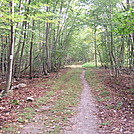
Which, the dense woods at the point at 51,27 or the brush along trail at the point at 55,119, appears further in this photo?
the dense woods at the point at 51,27

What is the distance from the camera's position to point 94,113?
598 centimetres

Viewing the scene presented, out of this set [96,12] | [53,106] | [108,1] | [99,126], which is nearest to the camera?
[99,126]

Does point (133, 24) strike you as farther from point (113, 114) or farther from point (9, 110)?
point (9, 110)

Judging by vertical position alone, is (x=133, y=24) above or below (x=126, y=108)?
above

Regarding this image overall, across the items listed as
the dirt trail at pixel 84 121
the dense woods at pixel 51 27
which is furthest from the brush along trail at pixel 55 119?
the dense woods at pixel 51 27

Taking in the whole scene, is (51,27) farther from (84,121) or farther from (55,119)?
(84,121)

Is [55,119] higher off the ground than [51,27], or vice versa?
[51,27]

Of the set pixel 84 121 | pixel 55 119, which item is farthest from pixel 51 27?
pixel 84 121

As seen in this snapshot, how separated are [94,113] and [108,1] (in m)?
10.3

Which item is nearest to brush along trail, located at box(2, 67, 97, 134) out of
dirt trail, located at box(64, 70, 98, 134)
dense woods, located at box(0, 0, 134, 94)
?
dirt trail, located at box(64, 70, 98, 134)

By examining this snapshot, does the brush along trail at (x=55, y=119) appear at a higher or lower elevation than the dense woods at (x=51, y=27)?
lower

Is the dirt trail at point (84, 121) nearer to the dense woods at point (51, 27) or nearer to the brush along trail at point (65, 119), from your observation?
the brush along trail at point (65, 119)

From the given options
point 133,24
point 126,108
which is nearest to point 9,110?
point 126,108

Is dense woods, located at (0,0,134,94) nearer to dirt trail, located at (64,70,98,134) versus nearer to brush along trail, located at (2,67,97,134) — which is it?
brush along trail, located at (2,67,97,134)
